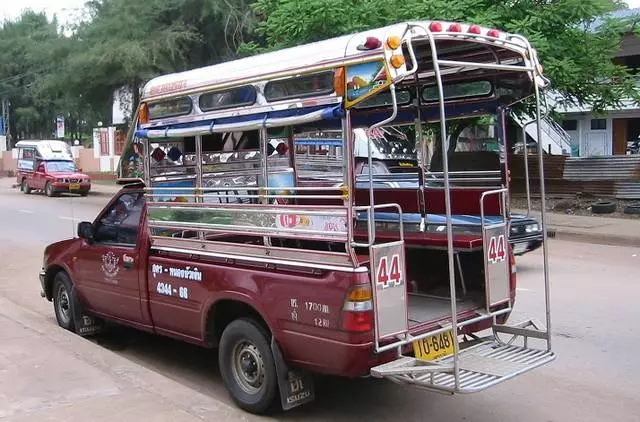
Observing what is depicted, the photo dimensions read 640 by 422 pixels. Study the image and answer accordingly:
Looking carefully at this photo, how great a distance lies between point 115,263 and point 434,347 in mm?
2976

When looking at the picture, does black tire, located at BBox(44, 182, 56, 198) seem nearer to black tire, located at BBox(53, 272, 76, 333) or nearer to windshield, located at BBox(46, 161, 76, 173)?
windshield, located at BBox(46, 161, 76, 173)

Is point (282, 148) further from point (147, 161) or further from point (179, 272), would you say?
point (179, 272)

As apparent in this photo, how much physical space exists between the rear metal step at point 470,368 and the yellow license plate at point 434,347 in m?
0.08

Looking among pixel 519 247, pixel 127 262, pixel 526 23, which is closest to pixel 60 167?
pixel 526 23

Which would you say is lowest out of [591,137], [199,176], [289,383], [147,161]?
[289,383]

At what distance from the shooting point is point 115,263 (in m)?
6.07

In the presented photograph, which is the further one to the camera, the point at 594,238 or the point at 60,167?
the point at 60,167

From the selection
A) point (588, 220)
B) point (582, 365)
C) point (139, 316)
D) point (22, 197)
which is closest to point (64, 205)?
point (22, 197)

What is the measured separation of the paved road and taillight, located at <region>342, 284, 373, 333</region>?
3.52 feet

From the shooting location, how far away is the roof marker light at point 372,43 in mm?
3967

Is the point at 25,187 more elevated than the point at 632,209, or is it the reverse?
the point at 25,187

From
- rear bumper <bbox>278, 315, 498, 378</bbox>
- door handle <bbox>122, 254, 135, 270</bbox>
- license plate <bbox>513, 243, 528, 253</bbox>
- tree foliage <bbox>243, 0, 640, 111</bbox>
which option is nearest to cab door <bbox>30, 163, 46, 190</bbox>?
tree foliage <bbox>243, 0, 640, 111</bbox>

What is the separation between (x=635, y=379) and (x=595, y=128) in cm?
3421

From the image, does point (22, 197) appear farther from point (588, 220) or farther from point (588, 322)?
point (588, 322)
